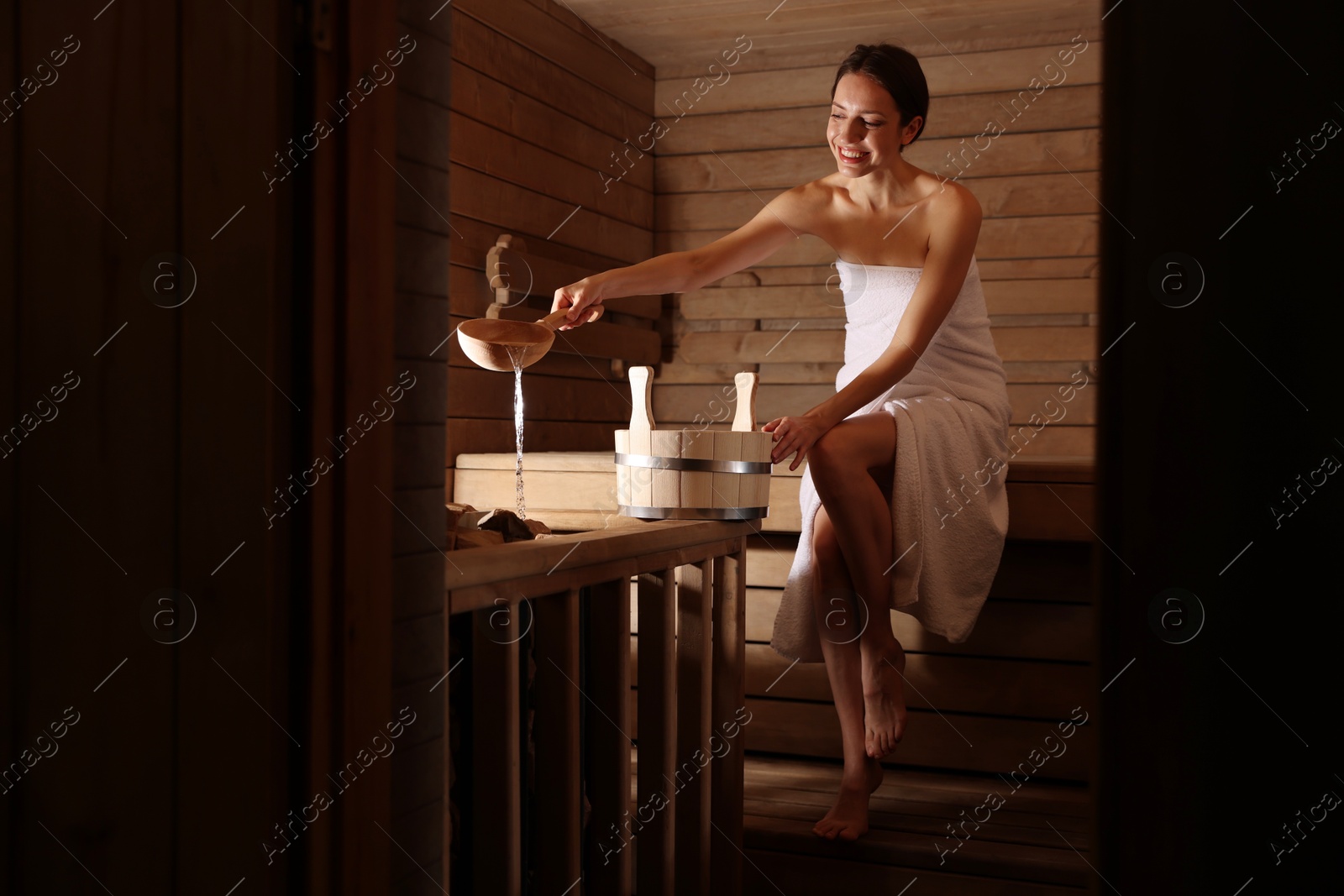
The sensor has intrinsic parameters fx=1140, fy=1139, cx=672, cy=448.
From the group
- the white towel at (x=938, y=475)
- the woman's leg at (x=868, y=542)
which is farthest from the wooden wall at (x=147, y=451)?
the white towel at (x=938, y=475)

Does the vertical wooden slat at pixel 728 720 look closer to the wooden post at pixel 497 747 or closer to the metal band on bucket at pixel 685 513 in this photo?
the metal band on bucket at pixel 685 513

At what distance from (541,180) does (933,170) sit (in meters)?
1.27

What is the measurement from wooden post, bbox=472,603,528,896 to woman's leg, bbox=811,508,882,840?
2.93ft

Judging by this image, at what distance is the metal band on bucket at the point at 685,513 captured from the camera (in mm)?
1874

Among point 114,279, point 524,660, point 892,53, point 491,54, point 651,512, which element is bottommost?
point 524,660

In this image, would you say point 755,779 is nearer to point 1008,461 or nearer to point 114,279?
point 1008,461

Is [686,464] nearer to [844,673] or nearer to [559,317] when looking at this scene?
[559,317]

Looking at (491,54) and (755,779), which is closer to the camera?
(755,779)

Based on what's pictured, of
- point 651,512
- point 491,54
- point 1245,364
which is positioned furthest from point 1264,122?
point 491,54

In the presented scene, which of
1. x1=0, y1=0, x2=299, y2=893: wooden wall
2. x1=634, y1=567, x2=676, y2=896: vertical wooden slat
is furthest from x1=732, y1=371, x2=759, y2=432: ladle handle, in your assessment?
x1=0, y1=0, x2=299, y2=893: wooden wall

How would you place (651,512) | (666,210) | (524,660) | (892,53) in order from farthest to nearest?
Result: (666,210) → (892,53) → (651,512) → (524,660)

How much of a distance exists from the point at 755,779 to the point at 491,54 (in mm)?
1987

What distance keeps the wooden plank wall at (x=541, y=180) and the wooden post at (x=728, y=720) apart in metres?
1.16

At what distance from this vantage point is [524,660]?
154cm
